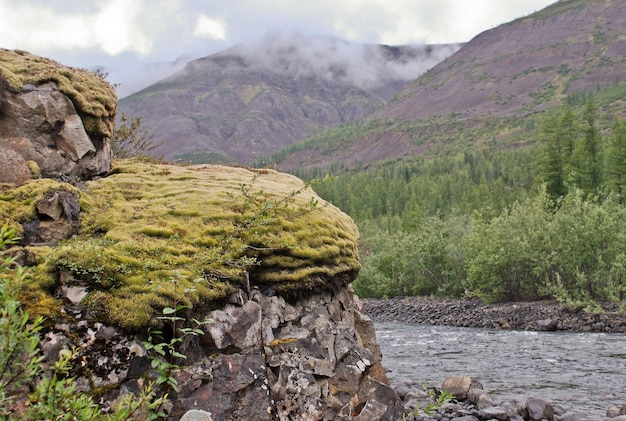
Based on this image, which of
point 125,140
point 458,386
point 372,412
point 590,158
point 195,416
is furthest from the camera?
point 590,158

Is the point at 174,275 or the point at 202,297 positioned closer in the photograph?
the point at 174,275

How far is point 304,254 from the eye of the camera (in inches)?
396

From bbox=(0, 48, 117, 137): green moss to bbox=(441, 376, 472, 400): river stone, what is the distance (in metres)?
12.0

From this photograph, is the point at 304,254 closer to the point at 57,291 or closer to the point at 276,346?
the point at 276,346

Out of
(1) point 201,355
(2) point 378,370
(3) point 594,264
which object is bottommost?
(3) point 594,264

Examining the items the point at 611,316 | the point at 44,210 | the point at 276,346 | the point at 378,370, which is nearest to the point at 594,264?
the point at 611,316

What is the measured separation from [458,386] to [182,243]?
10349 millimetres

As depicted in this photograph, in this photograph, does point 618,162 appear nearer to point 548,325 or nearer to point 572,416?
point 548,325

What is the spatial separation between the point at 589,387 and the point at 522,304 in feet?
70.1

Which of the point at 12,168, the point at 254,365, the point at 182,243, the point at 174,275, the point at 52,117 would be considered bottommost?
the point at 254,365

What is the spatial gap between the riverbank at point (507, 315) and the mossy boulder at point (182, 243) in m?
22.6

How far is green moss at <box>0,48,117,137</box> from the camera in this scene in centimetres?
1066

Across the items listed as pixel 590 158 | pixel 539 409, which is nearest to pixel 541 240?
pixel 590 158

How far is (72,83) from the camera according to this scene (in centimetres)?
1162
